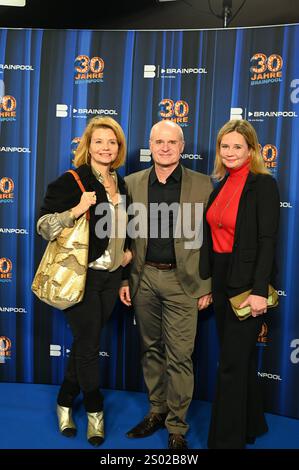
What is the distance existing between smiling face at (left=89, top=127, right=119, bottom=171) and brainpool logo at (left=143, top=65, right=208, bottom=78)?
0.84m

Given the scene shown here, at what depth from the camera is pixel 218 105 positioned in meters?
3.04

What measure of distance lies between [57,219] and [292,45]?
1.79 metres

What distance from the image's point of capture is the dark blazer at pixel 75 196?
7.87 ft

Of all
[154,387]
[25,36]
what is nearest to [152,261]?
[154,387]

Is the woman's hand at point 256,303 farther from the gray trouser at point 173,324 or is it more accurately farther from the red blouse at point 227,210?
the gray trouser at point 173,324

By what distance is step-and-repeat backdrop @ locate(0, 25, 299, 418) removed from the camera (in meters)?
2.94

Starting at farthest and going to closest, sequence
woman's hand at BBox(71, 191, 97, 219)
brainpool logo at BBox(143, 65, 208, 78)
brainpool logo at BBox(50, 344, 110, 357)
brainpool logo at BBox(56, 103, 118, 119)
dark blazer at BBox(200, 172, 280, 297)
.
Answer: brainpool logo at BBox(50, 344, 110, 357) → brainpool logo at BBox(56, 103, 118, 119) → brainpool logo at BBox(143, 65, 208, 78) → woman's hand at BBox(71, 191, 97, 219) → dark blazer at BBox(200, 172, 280, 297)

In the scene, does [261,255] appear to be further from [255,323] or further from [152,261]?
[152,261]

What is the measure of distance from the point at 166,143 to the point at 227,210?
1.59ft

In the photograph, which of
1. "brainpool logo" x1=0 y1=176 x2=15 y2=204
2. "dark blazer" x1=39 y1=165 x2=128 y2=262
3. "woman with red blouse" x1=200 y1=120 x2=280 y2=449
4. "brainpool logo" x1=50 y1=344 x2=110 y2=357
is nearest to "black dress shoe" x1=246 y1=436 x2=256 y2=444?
"woman with red blouse" x1=200 y1=120 x2=280 y2=449

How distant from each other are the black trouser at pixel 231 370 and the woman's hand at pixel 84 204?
0.71 m

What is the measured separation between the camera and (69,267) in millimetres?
2422

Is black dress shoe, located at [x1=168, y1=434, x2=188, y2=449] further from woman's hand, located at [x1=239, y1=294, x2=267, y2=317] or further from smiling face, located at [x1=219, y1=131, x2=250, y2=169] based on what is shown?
smiling face, located at [x1=219, y1=131, x2=250, y2=169]

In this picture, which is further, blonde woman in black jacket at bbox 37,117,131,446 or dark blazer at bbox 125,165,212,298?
dark blazer at bbox 125,165,212,298
